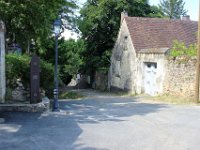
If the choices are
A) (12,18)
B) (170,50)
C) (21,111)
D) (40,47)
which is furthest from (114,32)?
(21,111)

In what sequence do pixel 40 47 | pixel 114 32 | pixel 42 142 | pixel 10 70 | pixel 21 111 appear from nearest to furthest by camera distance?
pixel 42 142 → pixel 21 111 → pixel 10 70 → pixel 40 47 → pixel 114 32

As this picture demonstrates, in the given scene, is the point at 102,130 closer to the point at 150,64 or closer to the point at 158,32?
the point at 150,64

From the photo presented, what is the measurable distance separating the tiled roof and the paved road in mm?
Result: 16948

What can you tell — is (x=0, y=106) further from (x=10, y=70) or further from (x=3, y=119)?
(x=10, y=70)

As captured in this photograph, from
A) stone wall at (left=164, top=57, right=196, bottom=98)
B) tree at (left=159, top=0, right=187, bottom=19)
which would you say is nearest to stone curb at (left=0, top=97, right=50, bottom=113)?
stone wall at (left=164, top=57, right=196, bottom=98)

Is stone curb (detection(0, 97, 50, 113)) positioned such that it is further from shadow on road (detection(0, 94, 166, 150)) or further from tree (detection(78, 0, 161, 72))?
tree (detection(78, 0, 161, 72))

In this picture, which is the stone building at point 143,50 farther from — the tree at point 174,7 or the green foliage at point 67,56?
the tree at point 174,7

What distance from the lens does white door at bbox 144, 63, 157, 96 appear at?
2788 centimetres

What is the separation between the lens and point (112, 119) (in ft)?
47.4

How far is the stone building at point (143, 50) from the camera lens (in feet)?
93.7

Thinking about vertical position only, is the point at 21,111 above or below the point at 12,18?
below

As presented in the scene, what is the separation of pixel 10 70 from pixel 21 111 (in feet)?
12.7

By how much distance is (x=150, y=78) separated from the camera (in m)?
28.8

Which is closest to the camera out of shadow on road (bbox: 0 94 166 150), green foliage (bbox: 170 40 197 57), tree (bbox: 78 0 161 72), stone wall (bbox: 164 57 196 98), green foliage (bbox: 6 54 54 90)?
shadow on road (bbox: 0 94 166 150)
